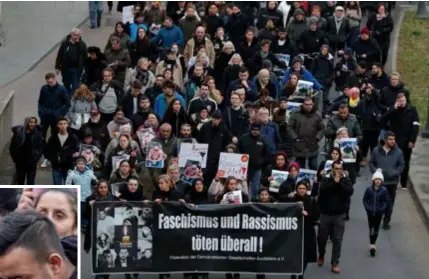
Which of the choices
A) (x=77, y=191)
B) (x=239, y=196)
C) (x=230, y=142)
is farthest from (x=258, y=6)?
(x=77, y=191)

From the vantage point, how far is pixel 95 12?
120ft

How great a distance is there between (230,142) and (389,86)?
12.4ft

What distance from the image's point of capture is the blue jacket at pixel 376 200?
21.2 meters

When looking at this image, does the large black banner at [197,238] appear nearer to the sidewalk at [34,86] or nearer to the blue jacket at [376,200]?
the blue jacket at [376,200]

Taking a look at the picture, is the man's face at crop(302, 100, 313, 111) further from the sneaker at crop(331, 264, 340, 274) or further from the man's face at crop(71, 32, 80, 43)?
the man's face at crop(71, 32, 80, 43)

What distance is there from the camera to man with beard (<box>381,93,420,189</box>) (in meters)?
24.2

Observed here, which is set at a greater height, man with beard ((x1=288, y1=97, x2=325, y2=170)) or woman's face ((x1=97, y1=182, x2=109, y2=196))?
man with beard ((x1=288, y1=97, x2=325, y2=170))

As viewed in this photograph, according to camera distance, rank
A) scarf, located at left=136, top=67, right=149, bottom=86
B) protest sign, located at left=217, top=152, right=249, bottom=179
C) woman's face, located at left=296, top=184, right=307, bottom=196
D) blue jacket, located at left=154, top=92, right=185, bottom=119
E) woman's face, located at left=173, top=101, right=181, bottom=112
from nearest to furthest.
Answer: woman's face, located at left=296, top=184, right=307, bottom=196
protest sign, located at left=217, top=152, right=249, bottom=179
woman's face, located at left=173, top=101, right=181, bottom=112
blue jacket, located at left=154, top=92, right=185, bottom=119
scarf, located at left=136, top=67, right=149, bottom=86

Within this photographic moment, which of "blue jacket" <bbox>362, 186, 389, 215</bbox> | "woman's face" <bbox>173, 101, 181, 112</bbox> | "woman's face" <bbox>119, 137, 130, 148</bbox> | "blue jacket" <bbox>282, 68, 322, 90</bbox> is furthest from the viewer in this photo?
"blue jacket" <bbox>282, 68, 322, 90</bbox>

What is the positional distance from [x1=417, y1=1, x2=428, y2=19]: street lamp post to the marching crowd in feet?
25.4

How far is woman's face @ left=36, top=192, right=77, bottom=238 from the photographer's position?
40.4ft

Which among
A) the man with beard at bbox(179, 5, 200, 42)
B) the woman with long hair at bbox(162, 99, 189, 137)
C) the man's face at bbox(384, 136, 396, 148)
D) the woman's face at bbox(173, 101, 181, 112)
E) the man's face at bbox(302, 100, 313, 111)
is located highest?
the man with beard at bbox(179, 5, 200, 42)

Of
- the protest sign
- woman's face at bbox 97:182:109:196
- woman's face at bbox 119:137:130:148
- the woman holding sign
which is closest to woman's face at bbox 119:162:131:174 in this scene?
woman's face at bbox 97:182:109:196

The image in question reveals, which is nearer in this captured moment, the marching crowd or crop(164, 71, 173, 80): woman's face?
the marching crowd
